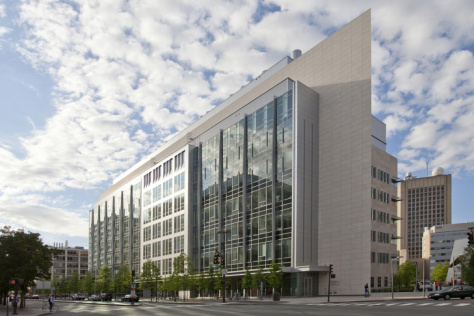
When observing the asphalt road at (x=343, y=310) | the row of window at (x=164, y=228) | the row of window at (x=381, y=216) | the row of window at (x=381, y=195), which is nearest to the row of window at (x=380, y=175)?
the row of window at (x=381, y=195)

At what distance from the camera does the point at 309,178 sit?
63.9m

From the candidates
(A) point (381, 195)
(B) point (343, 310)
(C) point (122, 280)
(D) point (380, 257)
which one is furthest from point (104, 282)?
(B) point (343, 310)

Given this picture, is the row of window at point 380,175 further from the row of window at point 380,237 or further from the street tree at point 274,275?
the street tree at point 274,275

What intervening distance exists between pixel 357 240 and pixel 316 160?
1271cm

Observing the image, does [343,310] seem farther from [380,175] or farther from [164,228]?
[164,228]

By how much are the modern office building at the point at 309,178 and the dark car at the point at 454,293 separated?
12527 millimetres

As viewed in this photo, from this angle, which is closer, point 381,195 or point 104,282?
point 381,195

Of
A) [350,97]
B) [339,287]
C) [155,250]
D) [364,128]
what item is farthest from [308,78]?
[155,250]

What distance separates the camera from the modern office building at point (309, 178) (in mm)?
60312

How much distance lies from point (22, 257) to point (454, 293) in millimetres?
47909

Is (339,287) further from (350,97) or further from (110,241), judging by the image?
(110,241)

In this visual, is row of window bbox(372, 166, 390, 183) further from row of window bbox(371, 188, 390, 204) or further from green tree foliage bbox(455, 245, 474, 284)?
green tree foliage bbox(455, 245, 474, 284)

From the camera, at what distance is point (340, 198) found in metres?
61.8

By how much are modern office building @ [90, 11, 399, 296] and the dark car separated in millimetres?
12527
